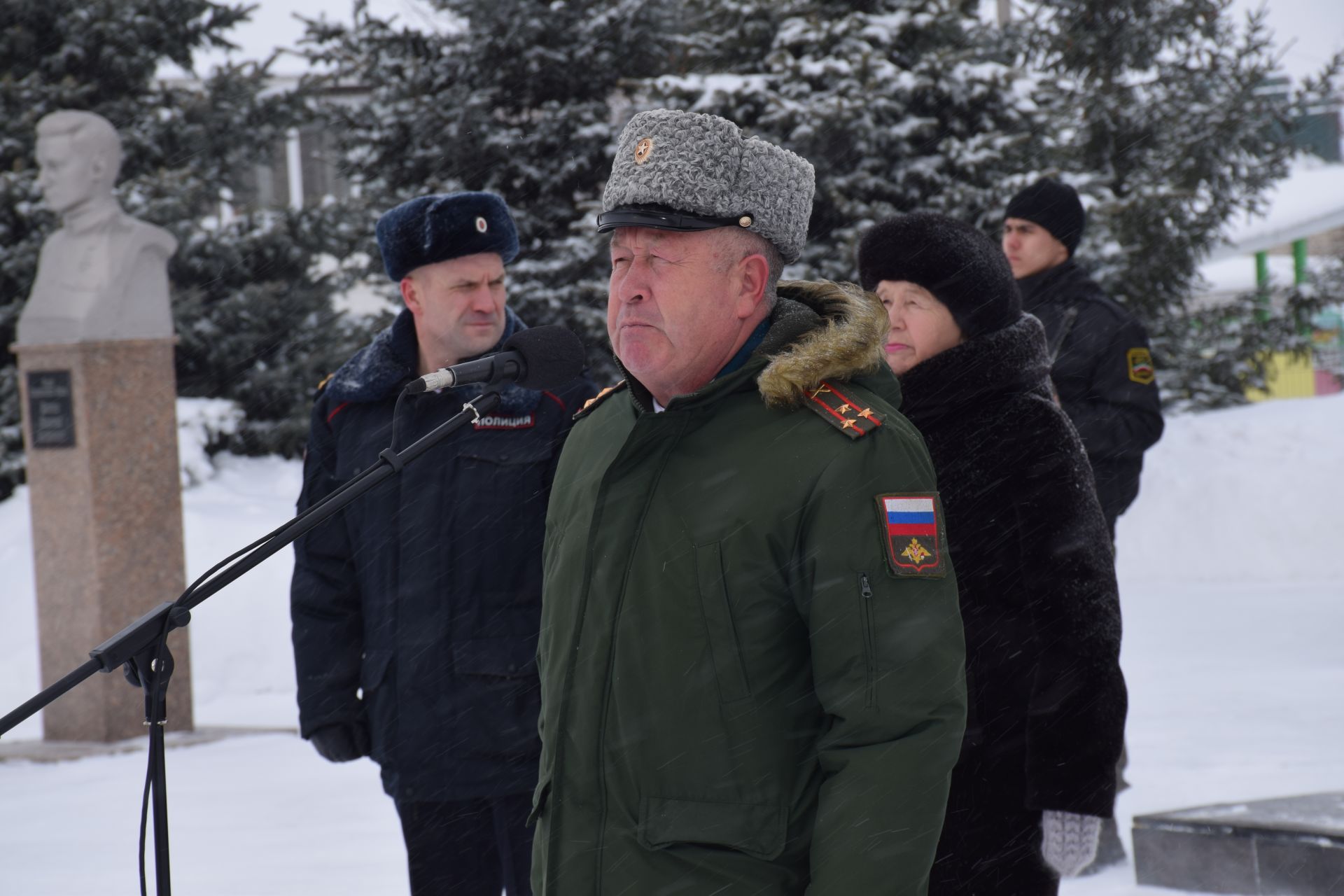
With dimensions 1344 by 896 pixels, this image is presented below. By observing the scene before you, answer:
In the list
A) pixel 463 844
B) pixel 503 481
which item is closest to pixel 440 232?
pixel 503 481

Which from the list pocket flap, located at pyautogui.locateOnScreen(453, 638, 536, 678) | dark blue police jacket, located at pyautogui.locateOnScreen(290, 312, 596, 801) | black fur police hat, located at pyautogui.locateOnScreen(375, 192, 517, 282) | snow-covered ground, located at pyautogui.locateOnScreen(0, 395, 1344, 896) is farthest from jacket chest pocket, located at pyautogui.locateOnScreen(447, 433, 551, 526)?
snow-covered ground, located at pyautogui.locateOnScreen(0, 395, 1344, 896)

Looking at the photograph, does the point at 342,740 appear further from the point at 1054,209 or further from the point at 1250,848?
the point at 1054,209

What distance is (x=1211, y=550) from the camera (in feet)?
41.4

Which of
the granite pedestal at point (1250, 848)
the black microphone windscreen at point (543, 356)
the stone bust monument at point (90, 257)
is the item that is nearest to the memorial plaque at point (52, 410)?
the stone bust monument at point (90, 257)

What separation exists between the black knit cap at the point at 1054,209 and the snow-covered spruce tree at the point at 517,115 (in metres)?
7.03

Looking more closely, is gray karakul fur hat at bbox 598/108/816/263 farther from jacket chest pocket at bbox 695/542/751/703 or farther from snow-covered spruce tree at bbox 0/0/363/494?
snow-covered spruce tree at bbox 0/0/363/494

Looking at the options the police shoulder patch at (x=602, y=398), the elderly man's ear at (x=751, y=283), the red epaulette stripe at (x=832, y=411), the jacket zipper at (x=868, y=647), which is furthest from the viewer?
the police shoulder patch at (x=602, y=398)

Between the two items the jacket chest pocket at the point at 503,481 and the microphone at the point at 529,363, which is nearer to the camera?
the microphone at the point at 529,363

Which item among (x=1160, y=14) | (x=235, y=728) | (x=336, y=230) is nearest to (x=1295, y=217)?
(x=1160, y=14)

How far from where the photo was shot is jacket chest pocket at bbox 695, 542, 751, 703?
1876 mm

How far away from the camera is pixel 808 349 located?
198 cm

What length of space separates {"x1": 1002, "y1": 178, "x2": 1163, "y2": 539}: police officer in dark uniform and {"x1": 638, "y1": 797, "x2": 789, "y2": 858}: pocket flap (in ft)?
11.6

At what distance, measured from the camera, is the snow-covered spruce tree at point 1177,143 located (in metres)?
13.9

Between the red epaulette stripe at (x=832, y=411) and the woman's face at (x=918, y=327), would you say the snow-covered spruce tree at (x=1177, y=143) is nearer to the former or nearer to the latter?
the woman's face at (x=918, y=327)
